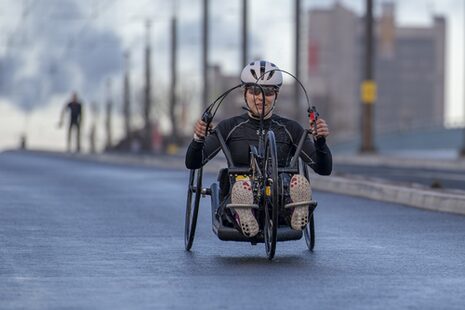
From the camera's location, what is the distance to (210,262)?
13.1 metres

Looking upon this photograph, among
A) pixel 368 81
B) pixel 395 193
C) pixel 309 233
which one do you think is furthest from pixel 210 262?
pixel 368 81

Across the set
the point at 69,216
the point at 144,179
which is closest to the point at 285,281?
the point at 69,216

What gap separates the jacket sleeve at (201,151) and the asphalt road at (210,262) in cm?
75

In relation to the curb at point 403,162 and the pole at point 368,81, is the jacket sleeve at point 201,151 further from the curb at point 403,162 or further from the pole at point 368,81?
the pole at point 368,81

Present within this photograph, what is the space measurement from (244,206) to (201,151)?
34.5 inches

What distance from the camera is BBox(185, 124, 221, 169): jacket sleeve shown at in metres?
13.6

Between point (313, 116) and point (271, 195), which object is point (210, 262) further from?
point (313, 116)

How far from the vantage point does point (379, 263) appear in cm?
1306

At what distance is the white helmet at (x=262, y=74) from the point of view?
13.6 metres

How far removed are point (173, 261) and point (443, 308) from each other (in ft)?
12.0

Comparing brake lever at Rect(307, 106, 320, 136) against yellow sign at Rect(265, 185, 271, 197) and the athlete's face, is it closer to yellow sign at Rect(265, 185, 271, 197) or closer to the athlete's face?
the athlete's face

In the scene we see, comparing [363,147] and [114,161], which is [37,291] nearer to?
[114,161]

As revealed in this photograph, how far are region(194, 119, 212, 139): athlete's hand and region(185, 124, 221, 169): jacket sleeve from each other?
14 centimetres

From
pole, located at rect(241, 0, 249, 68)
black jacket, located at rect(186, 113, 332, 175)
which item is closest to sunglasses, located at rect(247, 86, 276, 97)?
black jacket, located at rect(186, 113, 332, 175)
